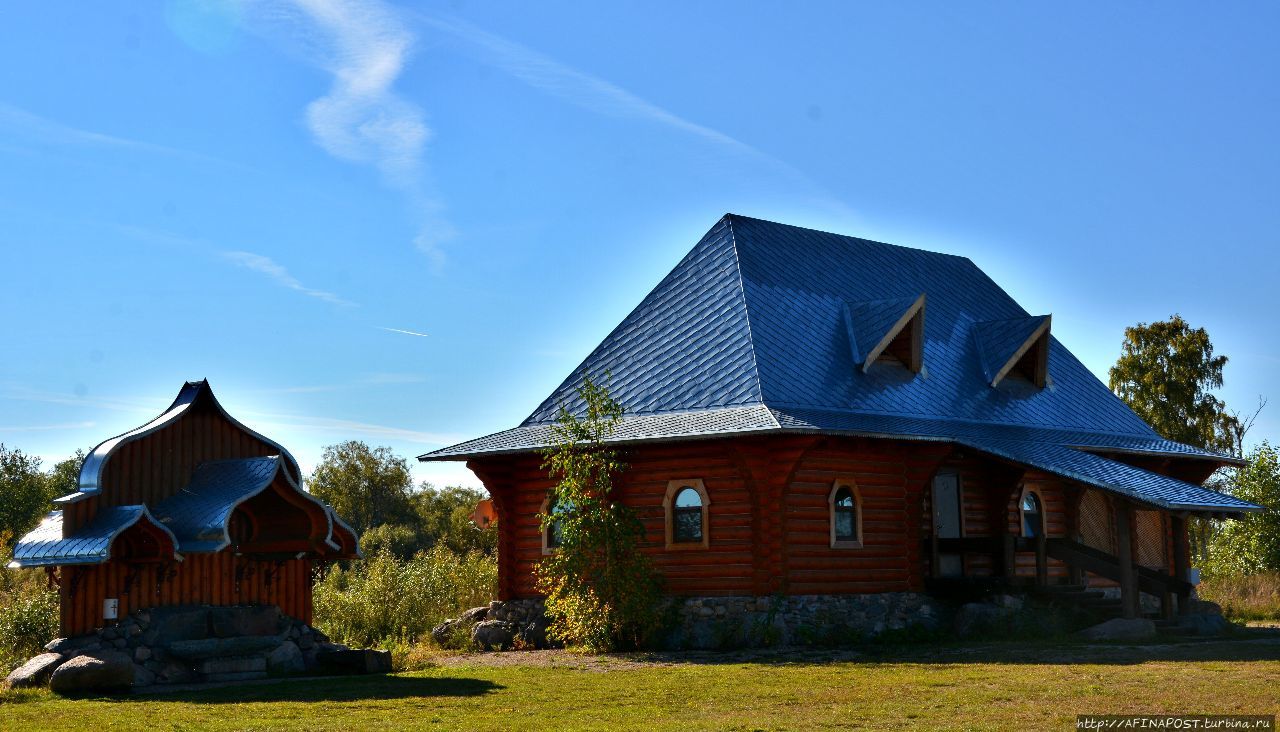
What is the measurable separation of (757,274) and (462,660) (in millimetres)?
9940

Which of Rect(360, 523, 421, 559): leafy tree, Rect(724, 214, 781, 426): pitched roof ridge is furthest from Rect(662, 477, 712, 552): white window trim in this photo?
Rect(360, 523, 421, 559): leafy tree

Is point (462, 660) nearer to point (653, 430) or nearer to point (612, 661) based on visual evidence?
point (612, 661)

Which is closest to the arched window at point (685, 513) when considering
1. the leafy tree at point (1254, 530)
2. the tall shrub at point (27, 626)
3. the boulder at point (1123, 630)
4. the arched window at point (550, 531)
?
the arched window at point (550, 531)

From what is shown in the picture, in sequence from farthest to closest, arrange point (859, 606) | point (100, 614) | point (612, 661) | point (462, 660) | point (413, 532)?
point (413, 532) → point (859, 606) → point (462, 660) → point (612, 661) → point (100, 614)

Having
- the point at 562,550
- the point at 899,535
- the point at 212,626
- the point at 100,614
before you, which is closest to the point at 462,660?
the point at 562,550

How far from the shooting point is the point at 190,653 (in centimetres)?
1877

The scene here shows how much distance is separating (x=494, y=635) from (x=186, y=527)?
7628 mm

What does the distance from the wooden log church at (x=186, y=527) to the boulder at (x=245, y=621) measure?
36 cm

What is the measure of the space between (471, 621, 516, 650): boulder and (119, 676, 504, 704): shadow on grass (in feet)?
20.7

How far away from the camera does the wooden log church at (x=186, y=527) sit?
60.3 ft

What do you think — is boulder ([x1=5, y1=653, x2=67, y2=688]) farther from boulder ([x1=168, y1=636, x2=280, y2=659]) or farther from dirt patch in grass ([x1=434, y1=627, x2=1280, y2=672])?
dirt patch in grass ([x1=434, y1=627, x2=1280, y2=672])

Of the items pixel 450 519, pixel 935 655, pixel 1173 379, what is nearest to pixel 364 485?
pixel 450 519

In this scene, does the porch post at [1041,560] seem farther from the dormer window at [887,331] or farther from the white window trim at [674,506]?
the white window trim at [674,506]

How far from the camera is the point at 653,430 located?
78.9 ft
